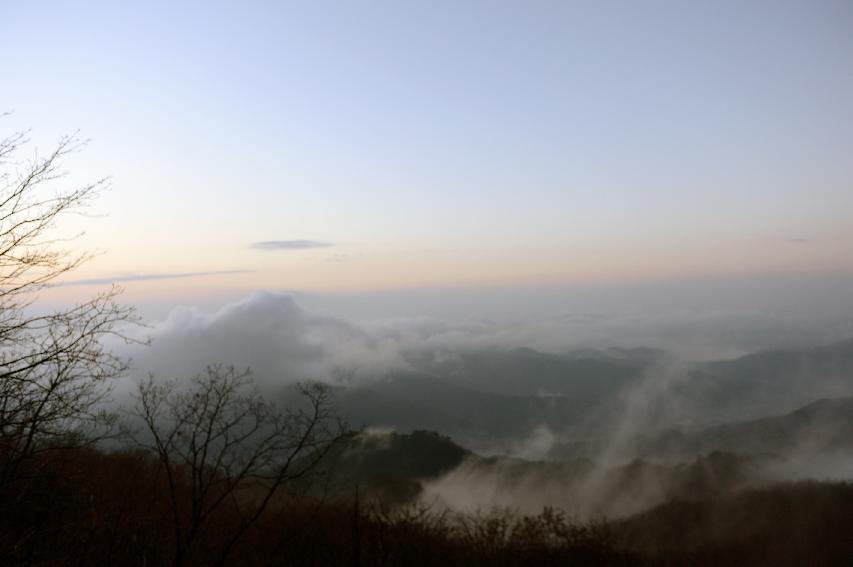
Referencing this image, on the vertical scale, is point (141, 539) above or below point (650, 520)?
above

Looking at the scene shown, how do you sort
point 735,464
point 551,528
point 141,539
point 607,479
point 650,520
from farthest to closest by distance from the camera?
point 607,479
point 735,464
point 650,520
point 551,528
point 141,539

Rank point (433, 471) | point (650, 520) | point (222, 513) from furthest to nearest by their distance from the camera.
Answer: point (433, 471), point (650, 520), point (222, 513)

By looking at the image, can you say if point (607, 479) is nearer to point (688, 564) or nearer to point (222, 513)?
point (688, 564)

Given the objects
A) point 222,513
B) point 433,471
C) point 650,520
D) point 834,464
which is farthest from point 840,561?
point 433,471

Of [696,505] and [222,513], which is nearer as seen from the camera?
[222,513]

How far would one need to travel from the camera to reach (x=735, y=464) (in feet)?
490

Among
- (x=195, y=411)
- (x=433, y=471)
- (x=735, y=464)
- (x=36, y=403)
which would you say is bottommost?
(x=433, y=471)

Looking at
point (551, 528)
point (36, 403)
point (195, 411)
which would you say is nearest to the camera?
point (36, 403)

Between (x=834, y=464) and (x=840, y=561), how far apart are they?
126158 mm

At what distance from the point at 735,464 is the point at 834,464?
1907 inches

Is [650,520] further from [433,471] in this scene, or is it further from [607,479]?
[433,471]

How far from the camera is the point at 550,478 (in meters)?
171

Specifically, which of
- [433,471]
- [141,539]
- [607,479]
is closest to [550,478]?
[607,479]

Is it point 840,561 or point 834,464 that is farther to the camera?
point 834,464
